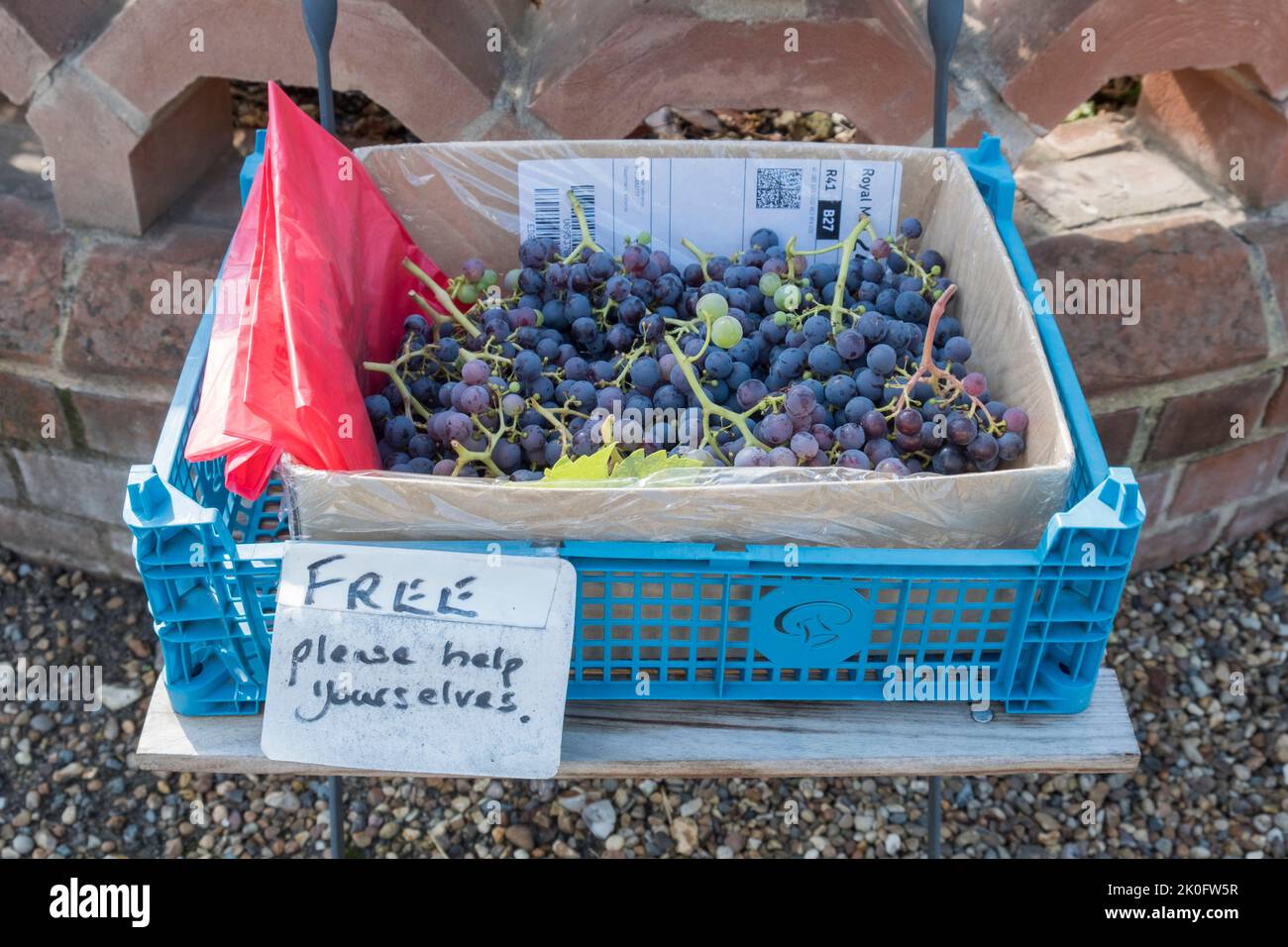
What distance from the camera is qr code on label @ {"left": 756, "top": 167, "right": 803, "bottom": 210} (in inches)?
59.0

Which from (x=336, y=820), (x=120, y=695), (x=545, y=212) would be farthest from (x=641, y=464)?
(x=120, y=695)

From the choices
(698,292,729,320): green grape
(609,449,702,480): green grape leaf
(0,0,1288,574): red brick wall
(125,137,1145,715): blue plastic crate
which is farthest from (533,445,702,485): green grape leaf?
(0,0,1288,574): red brick wall

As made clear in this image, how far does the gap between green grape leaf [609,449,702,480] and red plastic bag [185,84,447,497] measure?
0.79ft

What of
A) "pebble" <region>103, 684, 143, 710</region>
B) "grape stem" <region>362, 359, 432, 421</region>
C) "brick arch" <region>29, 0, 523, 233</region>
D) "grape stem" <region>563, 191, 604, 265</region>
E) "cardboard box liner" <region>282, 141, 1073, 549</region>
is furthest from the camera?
"pebble" <region>103, 684, 143, 710</region>

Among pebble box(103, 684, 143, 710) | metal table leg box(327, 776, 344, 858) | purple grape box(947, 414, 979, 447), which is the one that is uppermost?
purple grape box(947, 414, 979, 447)

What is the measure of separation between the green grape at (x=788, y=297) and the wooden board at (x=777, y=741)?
0.46 meters

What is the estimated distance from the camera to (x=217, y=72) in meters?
1.89

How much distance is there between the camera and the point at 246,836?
2043 mm

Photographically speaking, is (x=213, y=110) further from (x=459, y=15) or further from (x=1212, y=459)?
(x=1212, y=459)

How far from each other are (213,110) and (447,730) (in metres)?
1.50

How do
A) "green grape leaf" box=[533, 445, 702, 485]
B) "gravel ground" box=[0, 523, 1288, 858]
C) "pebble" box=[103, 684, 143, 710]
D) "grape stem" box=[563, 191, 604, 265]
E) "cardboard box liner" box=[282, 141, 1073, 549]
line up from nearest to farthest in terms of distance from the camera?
"cardboard box liner" box=[282, 141, 1073, 549] → "green grape leaf" box=[533, 445, 702, 485] → "grape stem" box=[563, 191, 604, 265] → "gravel ground" box=[0, 523, 1288, 858] → "pebble" box=[103, 684, 143, 710]

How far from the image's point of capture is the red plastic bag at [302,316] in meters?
1.05

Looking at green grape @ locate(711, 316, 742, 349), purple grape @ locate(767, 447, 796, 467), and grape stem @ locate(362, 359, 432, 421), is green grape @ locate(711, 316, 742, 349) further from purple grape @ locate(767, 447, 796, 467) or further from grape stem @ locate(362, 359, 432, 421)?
grape stem @ locate(362, 359, 432, 421)

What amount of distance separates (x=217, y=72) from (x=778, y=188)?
932 millimetres
